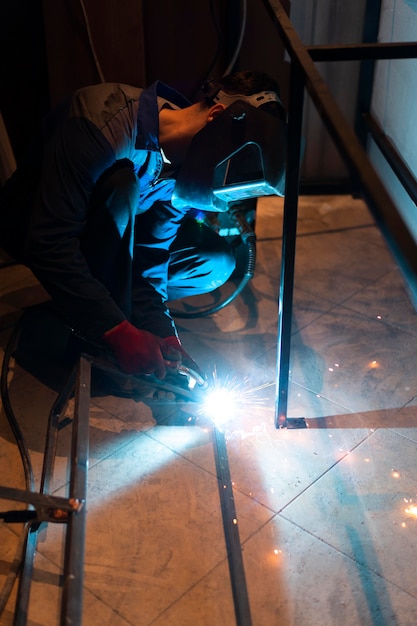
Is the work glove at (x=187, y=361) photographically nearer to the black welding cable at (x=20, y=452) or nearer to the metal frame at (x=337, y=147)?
the metal frame at (x=337, y=147)

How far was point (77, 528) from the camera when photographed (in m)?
1.36

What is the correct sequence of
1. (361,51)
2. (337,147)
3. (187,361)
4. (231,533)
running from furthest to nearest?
(187,361) → (231,533) → (361,51) → (337,147)

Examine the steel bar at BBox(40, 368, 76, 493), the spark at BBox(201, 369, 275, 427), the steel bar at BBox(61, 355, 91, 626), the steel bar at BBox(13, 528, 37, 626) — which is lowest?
the spark at BBox(201, 369, 275, 427)

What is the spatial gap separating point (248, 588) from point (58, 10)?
2.21 m

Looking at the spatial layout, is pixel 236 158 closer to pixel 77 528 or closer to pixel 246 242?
pixel 246 242

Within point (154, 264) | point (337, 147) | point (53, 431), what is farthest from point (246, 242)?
point (337, 147)

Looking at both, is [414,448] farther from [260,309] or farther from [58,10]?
[58,10]

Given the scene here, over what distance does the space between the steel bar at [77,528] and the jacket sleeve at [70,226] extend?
0.33m

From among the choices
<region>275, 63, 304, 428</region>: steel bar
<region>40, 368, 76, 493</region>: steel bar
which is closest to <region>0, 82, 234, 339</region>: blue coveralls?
<region>40, 368, 76, 493</region>: steel bar

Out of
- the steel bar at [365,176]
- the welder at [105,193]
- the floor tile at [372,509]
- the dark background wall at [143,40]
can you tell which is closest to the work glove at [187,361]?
the welder at [105,193]

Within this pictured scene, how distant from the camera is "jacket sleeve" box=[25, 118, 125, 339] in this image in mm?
1996

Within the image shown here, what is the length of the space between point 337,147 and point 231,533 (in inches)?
41.2

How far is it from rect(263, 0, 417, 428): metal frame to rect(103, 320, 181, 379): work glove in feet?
1.19

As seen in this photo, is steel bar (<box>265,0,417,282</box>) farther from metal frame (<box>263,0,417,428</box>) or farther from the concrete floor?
the concrete floor
